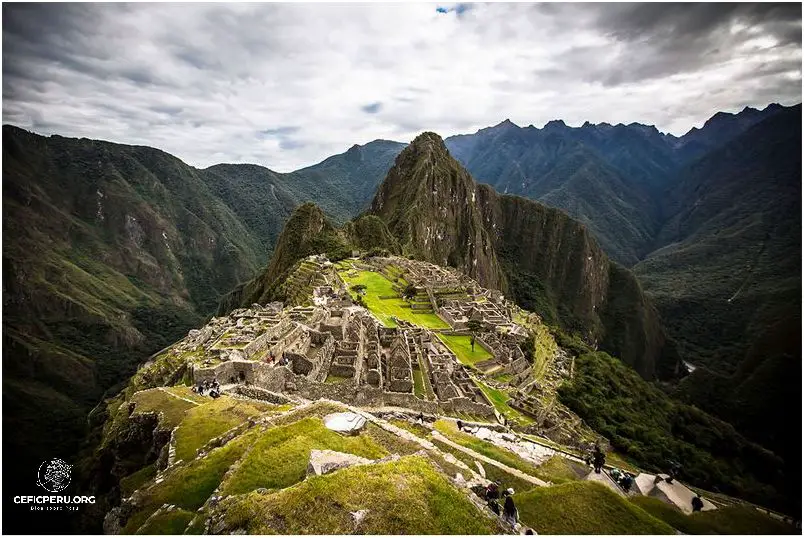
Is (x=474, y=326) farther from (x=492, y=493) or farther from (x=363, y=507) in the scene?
(x=363, y=507)

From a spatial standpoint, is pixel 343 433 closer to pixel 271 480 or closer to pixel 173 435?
pixel 271 480

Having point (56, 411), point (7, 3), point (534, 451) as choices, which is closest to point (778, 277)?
point (534, 451)

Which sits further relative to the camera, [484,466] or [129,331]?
[129,331]

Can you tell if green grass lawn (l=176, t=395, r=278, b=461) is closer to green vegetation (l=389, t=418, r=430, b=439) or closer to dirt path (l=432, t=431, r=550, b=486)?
green vegetation (l=389, t=418, r=430, b=439)

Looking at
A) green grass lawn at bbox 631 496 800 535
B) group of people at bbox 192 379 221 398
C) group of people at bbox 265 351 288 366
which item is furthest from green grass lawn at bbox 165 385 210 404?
green grass lawn at bbox 631 496 800 535

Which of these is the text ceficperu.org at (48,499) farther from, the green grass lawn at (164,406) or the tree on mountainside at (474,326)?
the tree on mountainside at (474,326)

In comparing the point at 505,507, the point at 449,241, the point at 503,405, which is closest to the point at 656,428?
the point at 503,405
